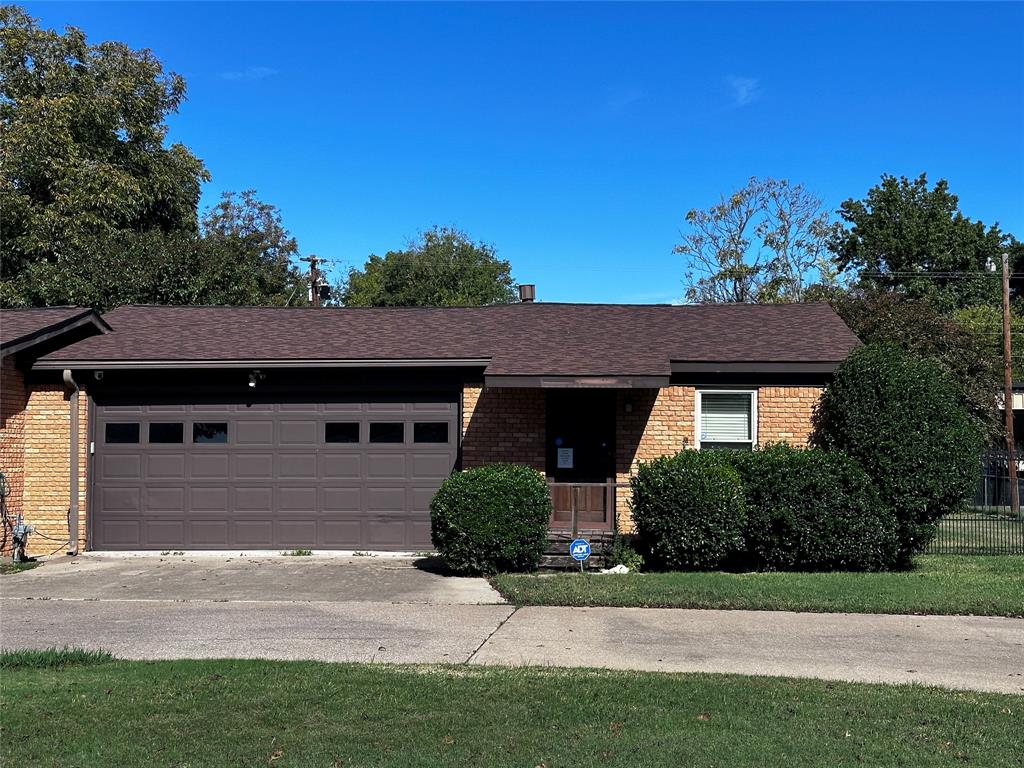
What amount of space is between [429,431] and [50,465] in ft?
18.7

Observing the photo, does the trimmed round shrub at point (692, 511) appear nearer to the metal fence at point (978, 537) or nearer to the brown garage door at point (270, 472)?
the brown garage door at point (270, 472)

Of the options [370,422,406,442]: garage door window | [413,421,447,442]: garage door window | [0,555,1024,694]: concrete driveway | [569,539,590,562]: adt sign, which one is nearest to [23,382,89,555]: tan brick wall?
[0,555,1024,694]: concrete driveway

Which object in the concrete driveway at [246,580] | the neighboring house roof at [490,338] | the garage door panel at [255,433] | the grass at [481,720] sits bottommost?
the concrete driveway at [246,580]

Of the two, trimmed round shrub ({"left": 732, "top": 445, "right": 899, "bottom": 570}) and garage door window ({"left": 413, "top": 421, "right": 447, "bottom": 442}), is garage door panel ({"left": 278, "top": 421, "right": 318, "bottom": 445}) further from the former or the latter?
trimmed round shrub ({"left": 732, "top": 445, "right": 899, "bottom": 570})

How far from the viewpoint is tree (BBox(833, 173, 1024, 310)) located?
1795 inches

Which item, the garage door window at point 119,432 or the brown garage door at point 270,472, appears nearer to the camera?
the brown garage door at point 270,472

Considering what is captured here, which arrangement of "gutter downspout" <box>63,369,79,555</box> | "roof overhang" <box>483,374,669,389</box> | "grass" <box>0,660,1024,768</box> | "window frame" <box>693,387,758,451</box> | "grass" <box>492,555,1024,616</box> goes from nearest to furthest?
"grass" <box>0,660,1024,768</box> → "grass" <box>492,555,1024,616</box> → "roof overhang" <box>483,374,669,389</box> → "window frame" <box>693,387,758,451</box> → "gutter downspout" <box>63,369,79,555</box>

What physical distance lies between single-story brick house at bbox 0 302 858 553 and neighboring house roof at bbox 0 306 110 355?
0.27 metres

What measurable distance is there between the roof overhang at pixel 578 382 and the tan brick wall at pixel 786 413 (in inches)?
76.1

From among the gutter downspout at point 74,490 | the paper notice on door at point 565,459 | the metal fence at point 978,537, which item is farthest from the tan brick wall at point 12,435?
the metal fence at point 978,537

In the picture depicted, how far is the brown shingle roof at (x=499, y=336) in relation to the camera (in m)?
13.0

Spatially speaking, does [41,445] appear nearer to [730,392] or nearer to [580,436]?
[580,436]

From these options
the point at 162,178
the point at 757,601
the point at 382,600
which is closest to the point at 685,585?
the point at 757,601

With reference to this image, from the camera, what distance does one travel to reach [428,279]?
48531 mm
